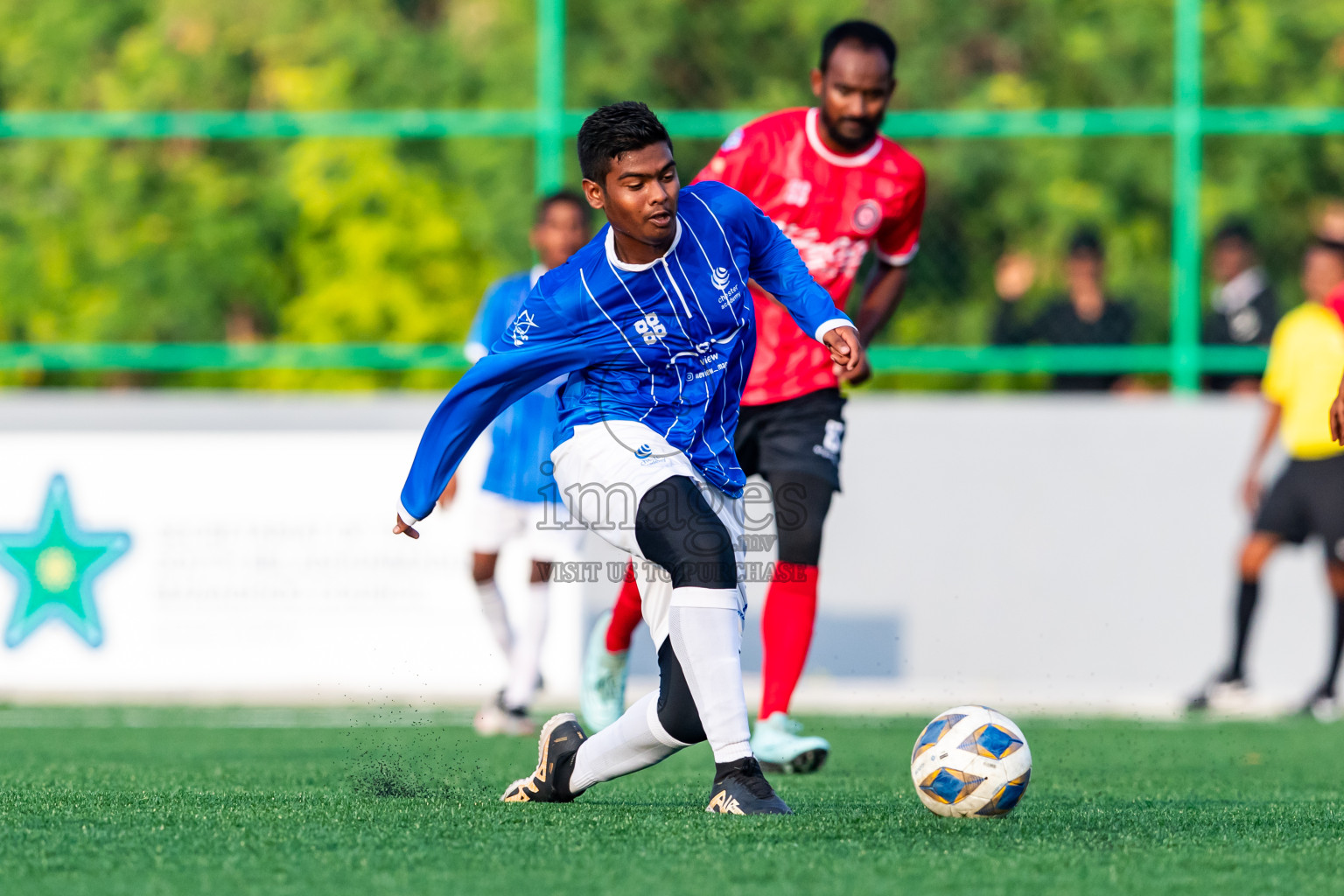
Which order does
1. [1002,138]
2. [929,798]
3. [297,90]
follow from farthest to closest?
[297,90]
[1002,138]
[929,798]

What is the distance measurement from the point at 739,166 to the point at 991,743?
8.01 feet

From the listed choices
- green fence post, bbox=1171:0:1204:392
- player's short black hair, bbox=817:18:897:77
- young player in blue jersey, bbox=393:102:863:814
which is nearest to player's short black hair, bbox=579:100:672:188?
young player in blue jersey, bbox=393:102:863:814

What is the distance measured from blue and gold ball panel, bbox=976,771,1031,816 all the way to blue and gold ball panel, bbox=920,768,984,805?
59 millimetres

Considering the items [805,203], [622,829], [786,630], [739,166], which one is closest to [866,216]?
[805,203]

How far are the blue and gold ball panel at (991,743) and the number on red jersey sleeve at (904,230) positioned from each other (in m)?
2.31

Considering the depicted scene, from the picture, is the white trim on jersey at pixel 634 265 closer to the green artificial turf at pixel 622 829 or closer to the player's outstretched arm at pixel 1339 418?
the green artificial turf at pixel 622 829

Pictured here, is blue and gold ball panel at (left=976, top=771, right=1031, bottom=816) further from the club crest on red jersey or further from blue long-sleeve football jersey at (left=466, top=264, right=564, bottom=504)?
blue long-sleeve football jersey at (left=466, top=264, right=564, bottom=504)

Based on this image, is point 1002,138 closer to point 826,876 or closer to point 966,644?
point 966,644

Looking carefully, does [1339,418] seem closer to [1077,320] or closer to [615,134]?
[615,134]

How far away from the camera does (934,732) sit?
4.57 m

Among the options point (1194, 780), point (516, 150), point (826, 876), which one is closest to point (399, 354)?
point (516, 150)

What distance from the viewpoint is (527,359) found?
4496 millimetres

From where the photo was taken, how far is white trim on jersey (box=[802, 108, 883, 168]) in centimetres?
618

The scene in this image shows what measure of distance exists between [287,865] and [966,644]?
6473 millimetres
